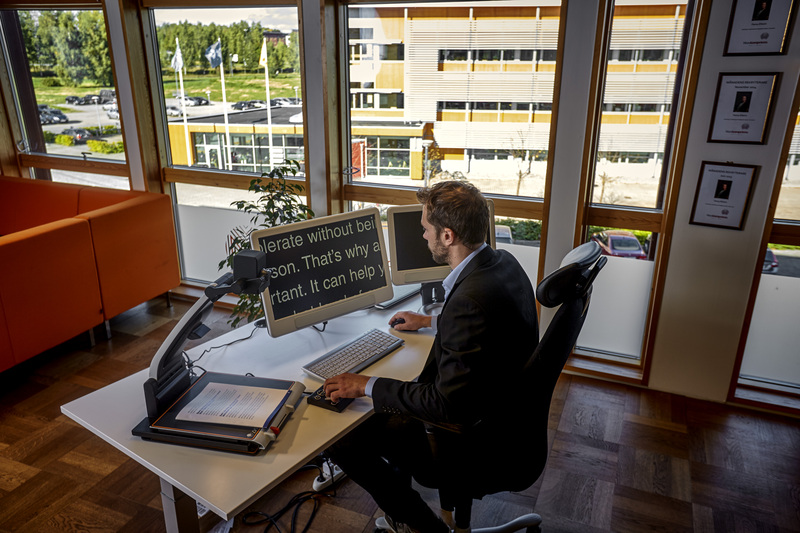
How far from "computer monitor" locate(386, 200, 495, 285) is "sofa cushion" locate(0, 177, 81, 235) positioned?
3214 millimetres

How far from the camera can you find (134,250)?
4035mm

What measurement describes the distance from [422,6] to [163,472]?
9.78 feet

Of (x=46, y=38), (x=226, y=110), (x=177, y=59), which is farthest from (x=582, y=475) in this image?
(x=46, y=38)

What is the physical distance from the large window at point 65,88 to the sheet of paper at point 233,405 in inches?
140

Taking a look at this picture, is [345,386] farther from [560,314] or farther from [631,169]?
[631,169]

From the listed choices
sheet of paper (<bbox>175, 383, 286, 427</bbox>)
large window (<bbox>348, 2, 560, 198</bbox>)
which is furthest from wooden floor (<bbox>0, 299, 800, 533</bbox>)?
large window (<bbox>348, 2, 560, 198</bbox>)

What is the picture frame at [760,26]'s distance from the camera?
103 inches

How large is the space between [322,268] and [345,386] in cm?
57

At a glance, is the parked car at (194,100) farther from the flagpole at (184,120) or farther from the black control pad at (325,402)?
the black control pad at (325,402)

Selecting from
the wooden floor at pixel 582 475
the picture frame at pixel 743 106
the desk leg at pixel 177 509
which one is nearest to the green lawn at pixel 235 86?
the wooden floor at pixel 582 475

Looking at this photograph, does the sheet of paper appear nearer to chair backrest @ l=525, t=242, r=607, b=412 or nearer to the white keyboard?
the white keyboard

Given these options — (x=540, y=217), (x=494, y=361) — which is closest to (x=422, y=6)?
(x=540, y=217)

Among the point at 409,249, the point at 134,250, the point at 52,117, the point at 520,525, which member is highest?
the point at 52,117

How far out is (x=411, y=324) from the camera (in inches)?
90.4
